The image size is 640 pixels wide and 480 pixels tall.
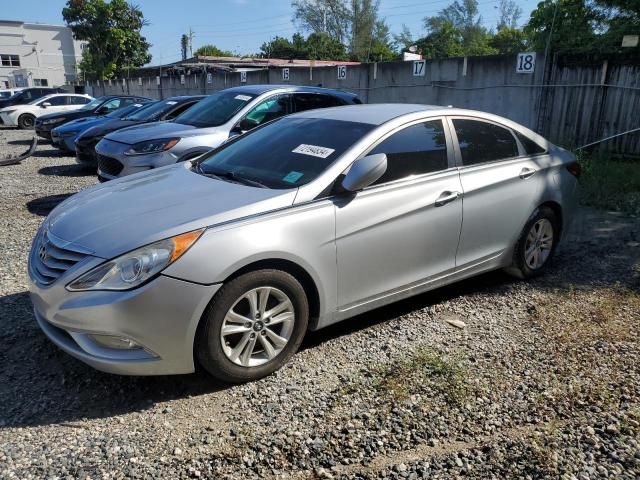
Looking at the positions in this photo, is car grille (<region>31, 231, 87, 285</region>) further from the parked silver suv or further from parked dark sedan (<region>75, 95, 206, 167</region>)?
parked dark sedan (<region>75, 95, 206, 167</region>)

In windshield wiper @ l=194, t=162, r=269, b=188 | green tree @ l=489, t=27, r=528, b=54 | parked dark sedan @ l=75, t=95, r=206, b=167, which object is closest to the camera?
windshield wiper @ l=194, t=162, r=269, b=188

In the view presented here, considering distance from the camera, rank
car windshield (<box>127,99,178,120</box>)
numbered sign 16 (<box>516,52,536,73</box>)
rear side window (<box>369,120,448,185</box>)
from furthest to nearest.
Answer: numbered sign 16 (<box>516,52,536,73</box>), car windshield (<box>127,99,178,120</box>), rear side window (<box>369,120,448,185</box>)

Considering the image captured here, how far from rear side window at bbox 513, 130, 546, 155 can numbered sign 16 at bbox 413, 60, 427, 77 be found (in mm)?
9944

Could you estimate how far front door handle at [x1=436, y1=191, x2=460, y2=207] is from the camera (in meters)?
4.00

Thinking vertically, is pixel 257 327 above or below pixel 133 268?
below

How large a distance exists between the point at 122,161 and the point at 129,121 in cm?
402

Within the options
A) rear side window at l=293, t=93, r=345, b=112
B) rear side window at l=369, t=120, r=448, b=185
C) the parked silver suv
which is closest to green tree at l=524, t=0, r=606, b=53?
rear side window at l=293, t=93, r=345, b=112

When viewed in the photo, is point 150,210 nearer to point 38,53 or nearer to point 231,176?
point 231,176

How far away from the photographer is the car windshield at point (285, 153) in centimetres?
370

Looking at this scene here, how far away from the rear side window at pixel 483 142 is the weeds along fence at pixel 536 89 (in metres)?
7.21

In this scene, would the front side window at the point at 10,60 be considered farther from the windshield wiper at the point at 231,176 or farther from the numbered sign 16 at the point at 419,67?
the windshield wiper at the point at 231,176

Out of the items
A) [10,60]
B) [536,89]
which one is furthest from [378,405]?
[10,60]

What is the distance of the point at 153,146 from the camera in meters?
7.21

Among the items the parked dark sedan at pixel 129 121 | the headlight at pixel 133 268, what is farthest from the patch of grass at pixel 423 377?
the parked dark sedan at pixel 129 121
